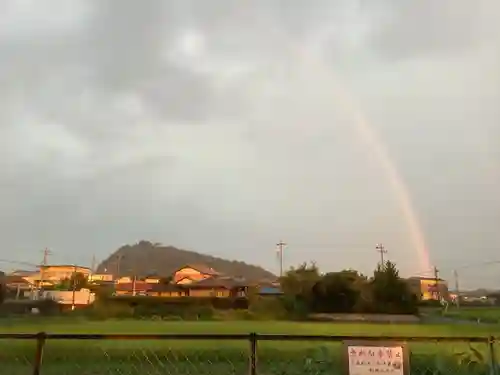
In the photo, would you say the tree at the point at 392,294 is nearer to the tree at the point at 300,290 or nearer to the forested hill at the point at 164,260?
the tree at the point at 300,290

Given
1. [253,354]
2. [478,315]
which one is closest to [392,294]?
[478,315]

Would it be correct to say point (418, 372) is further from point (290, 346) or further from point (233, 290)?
point (233, 290)

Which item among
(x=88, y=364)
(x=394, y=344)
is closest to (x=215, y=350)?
(x=88, y=364)

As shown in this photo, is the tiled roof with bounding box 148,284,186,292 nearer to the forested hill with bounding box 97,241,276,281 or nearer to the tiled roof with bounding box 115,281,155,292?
the tiled roof with bounding box 115,281,155,292

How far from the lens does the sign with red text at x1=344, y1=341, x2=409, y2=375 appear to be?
10.3 ft

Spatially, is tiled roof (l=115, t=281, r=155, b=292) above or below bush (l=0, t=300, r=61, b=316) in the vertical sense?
above

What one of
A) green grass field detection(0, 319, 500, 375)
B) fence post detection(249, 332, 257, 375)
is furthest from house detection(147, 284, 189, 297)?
fence post detection(249, 332, 257, 375)

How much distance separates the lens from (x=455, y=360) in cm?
688

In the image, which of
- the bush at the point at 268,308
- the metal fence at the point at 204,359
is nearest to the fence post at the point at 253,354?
the metal fence at the point at 204,359

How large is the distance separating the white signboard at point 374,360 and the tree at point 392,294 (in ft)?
141

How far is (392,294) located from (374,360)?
43477mm

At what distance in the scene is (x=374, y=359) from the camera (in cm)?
316

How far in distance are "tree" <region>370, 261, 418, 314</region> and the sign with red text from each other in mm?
42892

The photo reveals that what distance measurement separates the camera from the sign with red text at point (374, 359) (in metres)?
3.13
